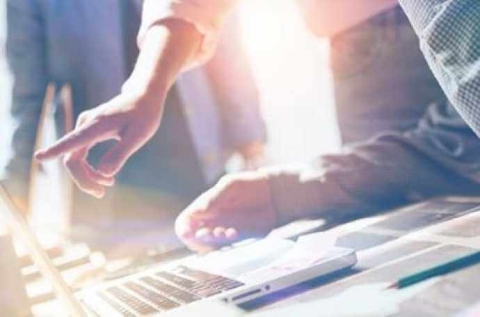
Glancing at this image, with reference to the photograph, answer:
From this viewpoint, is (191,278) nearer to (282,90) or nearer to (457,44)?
(457,44)

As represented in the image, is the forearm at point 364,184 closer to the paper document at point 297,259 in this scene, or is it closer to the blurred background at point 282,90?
the paper document at point 297,259

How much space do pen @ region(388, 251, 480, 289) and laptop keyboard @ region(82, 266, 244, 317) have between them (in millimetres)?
99

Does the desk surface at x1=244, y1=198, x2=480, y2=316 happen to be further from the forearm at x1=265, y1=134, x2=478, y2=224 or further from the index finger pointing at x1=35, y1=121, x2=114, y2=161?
the index finger pointing at x1=35, y1=121, x2=114, y2=161

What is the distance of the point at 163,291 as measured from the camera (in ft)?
1.39

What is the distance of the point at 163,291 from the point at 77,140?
0.61ft

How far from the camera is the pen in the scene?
0.35m

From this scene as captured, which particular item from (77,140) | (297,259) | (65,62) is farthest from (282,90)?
(297,259)

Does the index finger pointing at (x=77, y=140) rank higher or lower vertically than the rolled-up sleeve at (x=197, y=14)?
lower

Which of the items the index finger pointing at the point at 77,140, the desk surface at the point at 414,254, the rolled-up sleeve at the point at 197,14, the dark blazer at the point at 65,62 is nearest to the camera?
the desk surface at the point at 414,254

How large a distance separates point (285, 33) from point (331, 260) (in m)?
0.81

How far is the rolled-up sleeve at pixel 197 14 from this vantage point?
658mm

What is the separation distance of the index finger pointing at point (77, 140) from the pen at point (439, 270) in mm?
306

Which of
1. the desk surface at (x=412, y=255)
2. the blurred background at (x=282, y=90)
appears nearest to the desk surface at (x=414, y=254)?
the desk surface at (x=412, y=255)

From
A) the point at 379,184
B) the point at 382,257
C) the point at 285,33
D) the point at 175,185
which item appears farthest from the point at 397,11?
the point at 175,185
